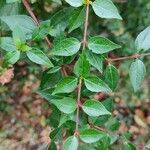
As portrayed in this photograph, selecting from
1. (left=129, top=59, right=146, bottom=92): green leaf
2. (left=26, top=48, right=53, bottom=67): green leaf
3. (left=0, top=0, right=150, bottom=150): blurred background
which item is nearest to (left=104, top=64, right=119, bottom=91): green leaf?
(left=129, top=59, right=146, bottom=92): green leaf

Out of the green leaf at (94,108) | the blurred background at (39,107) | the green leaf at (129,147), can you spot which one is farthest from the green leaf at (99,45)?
the blurred background at (39,107)

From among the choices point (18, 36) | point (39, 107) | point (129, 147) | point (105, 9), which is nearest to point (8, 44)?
point (18, 36)

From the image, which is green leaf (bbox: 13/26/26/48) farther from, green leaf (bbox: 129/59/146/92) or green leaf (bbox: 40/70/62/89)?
green leaf (bbox: 129/59/146/92)

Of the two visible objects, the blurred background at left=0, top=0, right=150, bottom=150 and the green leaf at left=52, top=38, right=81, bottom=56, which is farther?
the blurred background at left=0, top=0, right=150, bottom=150

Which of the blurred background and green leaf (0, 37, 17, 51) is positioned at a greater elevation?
green leaf (0, 37, 17, 51)

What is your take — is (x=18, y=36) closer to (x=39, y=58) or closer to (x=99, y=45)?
(x=39, y=58)

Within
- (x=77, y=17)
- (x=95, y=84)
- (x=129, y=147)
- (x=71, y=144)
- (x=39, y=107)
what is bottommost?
(x=39, y=107)

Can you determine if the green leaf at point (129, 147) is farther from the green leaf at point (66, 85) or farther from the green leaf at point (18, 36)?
the green leaf at point (18, 36)
